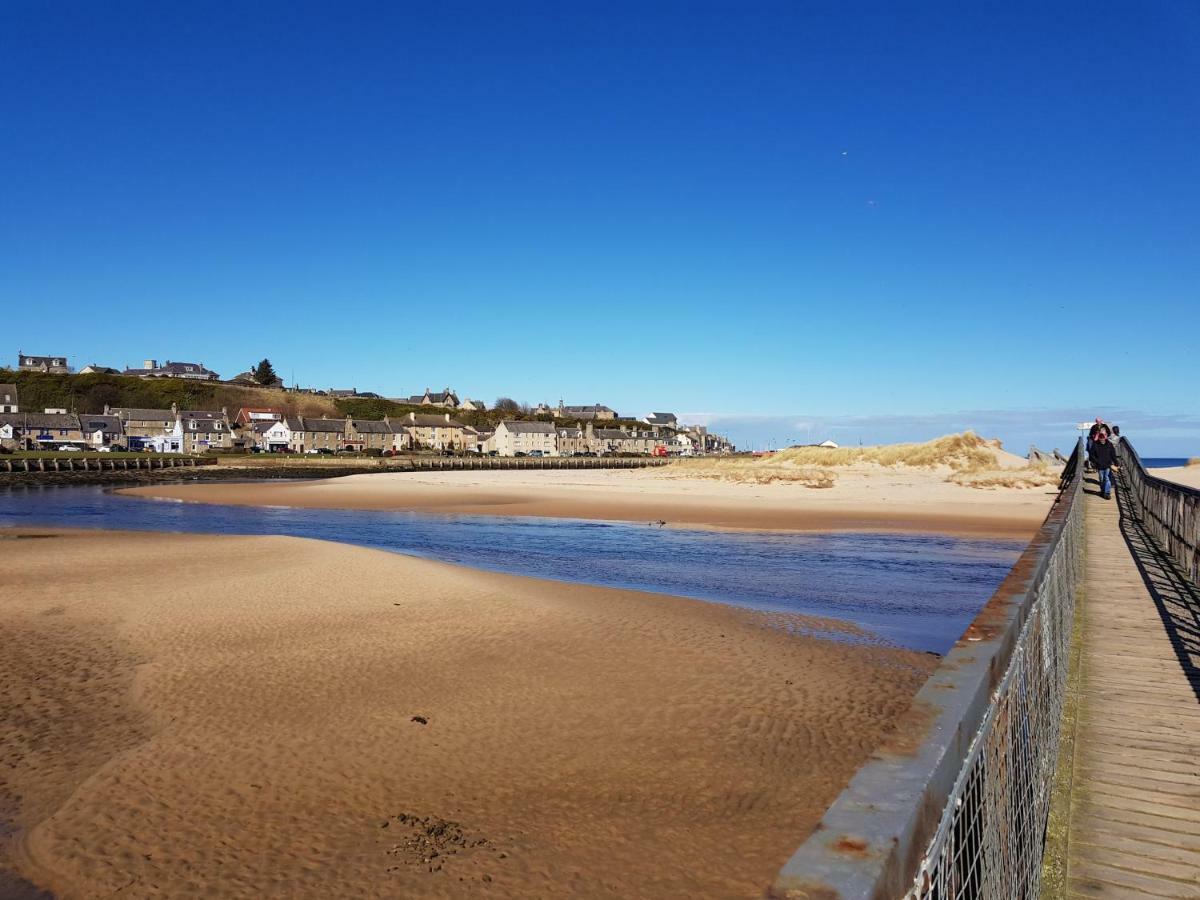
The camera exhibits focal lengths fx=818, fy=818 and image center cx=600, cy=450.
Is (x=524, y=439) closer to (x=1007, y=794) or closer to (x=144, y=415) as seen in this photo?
(x=144, y=415)

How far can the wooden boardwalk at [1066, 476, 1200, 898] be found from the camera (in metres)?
3.82

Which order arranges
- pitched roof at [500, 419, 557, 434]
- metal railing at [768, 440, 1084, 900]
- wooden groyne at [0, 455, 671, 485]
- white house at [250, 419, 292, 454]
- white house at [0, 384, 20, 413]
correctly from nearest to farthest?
metal railing at [768, 440, 1084, 900]
wooden groyne at [0, 455, 671, 485]
white house at [0, 384, 20, 413]
white house at [250, 419, 292, 454]
pitched roof at [500, 419, 557, 434]

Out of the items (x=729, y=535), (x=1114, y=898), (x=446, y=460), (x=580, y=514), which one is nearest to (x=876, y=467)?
(x=580, y=514)

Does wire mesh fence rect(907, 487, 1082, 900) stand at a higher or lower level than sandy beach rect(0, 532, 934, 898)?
higher

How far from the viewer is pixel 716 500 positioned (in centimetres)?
4506

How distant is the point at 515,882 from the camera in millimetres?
6562

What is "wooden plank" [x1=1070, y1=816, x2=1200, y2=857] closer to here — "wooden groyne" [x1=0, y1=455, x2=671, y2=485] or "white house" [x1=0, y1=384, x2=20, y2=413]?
"wooden groyne" [x1=0, y1=455, x2=671, y2=485]

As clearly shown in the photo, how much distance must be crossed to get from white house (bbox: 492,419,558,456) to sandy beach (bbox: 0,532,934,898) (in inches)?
4991

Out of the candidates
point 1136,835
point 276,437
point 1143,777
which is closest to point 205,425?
point 276,437

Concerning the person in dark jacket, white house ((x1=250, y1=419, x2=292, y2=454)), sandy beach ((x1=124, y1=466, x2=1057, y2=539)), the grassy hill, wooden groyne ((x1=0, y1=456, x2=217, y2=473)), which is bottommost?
sandy beach ((x1=124, y1=466, x2=1057, y2=539))

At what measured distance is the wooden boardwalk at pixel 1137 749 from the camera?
3816mm

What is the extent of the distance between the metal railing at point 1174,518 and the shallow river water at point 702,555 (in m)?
3.63

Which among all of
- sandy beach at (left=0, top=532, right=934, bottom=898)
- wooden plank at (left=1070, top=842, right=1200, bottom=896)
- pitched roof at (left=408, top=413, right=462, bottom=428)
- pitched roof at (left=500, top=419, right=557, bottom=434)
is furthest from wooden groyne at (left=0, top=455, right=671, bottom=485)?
wooden plank at (left=1070, top=842, right=1200, bottom=896)

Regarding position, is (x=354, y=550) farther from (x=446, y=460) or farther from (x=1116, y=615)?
(x=446, y=460)
